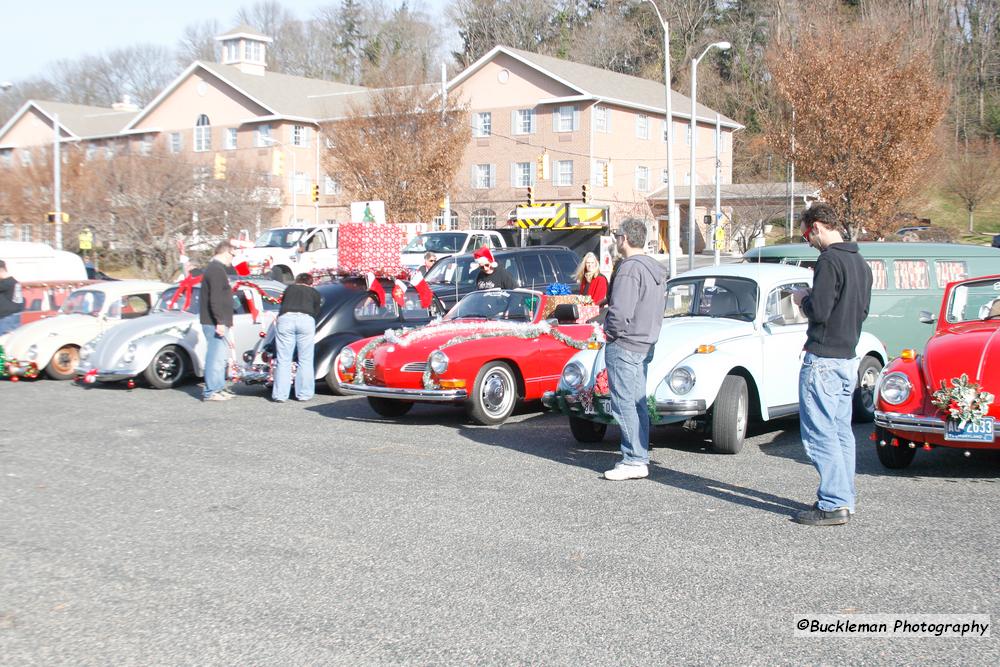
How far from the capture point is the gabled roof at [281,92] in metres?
55.6

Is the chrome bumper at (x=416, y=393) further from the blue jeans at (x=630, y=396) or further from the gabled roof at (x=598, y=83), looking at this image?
the gabled roof at (x=598, y=83)

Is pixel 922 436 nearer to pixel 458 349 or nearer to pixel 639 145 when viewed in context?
pixel 458 349

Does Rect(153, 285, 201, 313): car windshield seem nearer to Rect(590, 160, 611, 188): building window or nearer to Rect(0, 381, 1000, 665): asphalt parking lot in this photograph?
Rect(0, 381, 1000, 665): asphalt parking lot

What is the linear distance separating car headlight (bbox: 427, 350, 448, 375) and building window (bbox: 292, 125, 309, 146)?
158ft

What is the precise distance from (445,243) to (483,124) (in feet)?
99.5

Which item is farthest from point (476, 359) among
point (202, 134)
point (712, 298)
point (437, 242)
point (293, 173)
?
point (202, 134)

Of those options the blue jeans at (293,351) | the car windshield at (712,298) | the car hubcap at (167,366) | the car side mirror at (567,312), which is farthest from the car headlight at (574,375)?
the car hubcap at (167,366)

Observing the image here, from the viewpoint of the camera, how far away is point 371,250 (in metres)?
13.8

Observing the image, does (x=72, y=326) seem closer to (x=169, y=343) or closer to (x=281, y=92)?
(x=169, y=343)

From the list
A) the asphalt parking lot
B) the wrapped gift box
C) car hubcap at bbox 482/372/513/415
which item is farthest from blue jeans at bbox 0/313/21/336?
car hubcap at bbox 482/372/513/415

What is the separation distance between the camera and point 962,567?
18.0 ft

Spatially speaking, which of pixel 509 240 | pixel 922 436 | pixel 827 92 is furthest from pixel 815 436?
pixel 509 240

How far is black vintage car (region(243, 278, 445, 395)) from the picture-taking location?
13.2 m

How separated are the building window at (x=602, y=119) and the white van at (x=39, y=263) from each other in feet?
115
